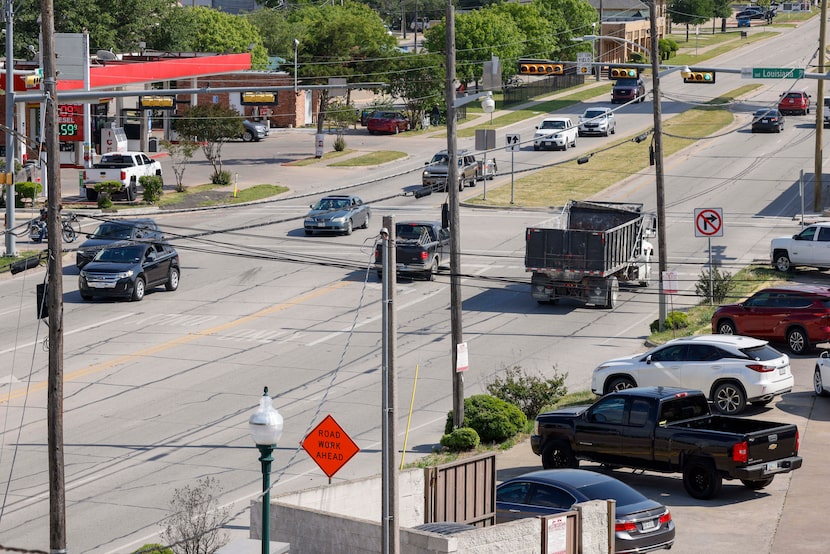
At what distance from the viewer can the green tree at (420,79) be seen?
85.2m

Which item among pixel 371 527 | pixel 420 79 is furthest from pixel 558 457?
pixel 420 79

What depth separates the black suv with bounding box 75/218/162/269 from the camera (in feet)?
133

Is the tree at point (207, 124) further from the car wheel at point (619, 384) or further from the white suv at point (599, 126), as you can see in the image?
the car wheel at point (619, 384)

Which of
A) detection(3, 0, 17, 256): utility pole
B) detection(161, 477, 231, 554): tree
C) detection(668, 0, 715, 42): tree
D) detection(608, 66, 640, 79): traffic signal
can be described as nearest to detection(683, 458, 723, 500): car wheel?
detection(161, 477, 231, 554): tree

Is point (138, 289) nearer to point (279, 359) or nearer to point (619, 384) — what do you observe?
point (279, 359)

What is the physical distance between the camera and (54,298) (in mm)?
18391

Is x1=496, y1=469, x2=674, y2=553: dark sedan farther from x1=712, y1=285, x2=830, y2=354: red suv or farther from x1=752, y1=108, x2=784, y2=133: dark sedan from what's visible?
x1=752, y1=108, x2=784, y2=133: dark sedan

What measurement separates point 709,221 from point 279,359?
39.3ft

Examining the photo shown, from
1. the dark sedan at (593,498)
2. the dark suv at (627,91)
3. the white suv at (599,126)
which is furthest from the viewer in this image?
the dark suv at (627,91)

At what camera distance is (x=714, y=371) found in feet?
88.4

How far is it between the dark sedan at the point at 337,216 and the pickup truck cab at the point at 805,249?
616 inches

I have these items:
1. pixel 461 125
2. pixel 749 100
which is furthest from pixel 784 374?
pixel 749 100

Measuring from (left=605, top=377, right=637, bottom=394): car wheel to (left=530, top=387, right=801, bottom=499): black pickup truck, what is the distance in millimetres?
4054

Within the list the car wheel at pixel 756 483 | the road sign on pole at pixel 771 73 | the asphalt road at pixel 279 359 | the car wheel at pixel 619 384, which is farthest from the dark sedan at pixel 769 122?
the car wheel at pixel 756 483
